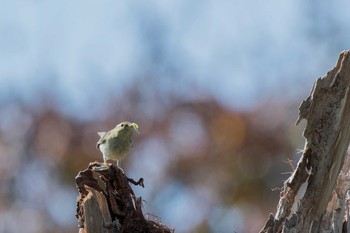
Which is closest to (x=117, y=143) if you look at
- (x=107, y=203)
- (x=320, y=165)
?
(x=107, y=203)

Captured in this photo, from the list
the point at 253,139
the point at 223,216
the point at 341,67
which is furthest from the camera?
the point at 253,139

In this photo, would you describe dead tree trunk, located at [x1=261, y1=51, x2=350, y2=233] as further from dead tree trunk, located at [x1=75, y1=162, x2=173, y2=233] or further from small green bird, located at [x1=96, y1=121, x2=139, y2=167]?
small green bird, located at [x1=96, y1=121, x2=139, y2=167]

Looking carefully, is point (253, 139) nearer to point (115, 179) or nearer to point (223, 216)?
point (223, 216)

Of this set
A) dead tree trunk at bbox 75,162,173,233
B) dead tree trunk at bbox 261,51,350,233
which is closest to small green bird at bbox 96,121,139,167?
dead tree trunk at bbox 75,162,173,233

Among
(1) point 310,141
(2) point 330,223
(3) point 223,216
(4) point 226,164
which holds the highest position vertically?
(4) point 226,164

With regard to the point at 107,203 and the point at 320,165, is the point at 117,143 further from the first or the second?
the point at 320,165

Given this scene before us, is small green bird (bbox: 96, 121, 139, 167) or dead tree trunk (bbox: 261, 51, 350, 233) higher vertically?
small green bird (bbox: 96, 121, 139, 167)

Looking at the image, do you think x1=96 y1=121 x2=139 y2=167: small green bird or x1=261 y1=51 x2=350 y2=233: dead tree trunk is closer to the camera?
x1=261 y1=51 x2=350 y2=233: dead tree trunk

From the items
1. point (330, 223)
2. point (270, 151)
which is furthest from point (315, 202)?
point (270, 151)
